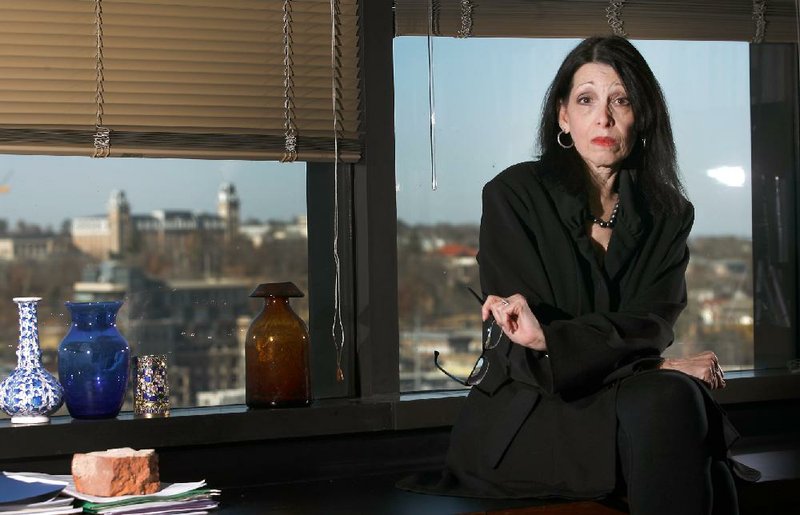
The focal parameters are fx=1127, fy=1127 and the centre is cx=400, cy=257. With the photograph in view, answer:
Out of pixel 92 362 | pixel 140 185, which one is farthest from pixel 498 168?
pixel 92 362

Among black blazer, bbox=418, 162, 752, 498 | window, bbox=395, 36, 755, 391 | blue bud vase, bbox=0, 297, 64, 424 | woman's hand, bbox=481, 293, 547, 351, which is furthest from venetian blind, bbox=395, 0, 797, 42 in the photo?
blue bud vase, bbox=0, 297, 64, 424

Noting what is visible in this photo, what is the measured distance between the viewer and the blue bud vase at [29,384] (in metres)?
2.34

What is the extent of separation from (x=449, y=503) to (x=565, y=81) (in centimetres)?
92

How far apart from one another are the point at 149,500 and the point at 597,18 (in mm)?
1663

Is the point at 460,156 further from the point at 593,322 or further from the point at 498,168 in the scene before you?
the point at 593,322

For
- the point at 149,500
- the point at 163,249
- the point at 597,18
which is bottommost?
the point at 149,500

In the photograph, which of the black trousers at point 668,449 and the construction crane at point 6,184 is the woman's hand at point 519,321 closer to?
the black trousers at point 668,449

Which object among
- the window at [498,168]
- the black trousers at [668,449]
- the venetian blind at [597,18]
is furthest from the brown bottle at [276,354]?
the black trousers at [668,449]

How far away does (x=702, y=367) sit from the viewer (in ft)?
7.36

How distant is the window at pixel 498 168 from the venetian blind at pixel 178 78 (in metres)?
0.27

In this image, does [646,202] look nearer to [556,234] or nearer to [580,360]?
[556,234]

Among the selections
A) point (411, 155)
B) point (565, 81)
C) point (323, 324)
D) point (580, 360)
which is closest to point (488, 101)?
point (411, 155)

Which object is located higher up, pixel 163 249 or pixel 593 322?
pixel 163 249

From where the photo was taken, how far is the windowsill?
234cm
